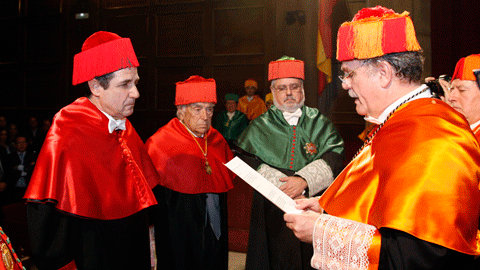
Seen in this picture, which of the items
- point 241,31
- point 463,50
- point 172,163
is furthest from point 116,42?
point 241,31

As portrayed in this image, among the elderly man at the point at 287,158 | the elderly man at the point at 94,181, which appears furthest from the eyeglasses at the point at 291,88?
the elderly man at the point at 94,181

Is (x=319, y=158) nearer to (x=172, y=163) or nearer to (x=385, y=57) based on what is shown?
(x=172, y=163)

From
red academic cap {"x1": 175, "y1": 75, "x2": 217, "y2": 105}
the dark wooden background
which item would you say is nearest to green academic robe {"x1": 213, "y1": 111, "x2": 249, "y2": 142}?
the dark wooden background

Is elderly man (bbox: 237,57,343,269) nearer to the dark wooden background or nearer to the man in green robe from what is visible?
the dark wooden background

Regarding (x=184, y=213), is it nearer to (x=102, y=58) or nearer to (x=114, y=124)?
(x=114, y=124)

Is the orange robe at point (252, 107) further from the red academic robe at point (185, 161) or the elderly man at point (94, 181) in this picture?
the elderly man at point (94, 181)

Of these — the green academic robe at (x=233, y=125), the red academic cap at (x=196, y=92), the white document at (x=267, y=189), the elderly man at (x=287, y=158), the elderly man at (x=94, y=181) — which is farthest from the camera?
the green academic robe at (x=233, y=125)

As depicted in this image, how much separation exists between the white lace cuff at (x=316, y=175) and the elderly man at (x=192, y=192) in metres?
0.73

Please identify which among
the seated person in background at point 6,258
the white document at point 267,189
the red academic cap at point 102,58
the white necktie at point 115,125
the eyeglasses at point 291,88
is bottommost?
the seated person in background at point 6,258

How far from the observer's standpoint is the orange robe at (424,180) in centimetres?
124

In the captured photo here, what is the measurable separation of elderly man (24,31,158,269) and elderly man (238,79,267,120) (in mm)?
5961

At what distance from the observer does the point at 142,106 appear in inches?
387

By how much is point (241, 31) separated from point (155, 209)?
6471mm

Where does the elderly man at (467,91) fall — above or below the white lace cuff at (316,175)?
above
